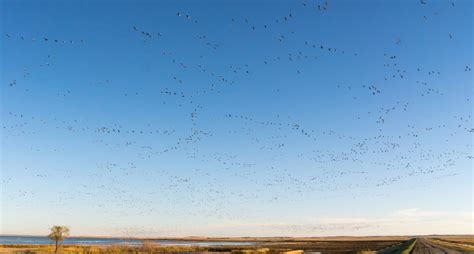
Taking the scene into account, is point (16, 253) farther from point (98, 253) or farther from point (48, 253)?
point (98, 253)

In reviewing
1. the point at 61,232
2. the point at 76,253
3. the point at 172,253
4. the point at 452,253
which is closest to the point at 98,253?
the point at 76,253

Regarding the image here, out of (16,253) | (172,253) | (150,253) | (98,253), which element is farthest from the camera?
(172,253)

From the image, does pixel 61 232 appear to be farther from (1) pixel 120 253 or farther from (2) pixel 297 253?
(2) pixel 297 253

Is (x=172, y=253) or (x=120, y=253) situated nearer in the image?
(x=120, y=253)

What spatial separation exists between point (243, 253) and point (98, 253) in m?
23.0

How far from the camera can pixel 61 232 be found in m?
67.1

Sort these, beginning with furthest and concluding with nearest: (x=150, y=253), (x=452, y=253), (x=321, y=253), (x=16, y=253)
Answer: (x=321, y=253) < (x=150, y=253) < (x=16, y=253) < (x=452, y=253)

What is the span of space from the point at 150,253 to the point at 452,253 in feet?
142

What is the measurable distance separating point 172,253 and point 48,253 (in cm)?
2256

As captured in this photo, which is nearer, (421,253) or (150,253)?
(421,253)

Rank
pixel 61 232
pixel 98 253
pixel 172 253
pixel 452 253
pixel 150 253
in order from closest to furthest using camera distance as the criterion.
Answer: pixel 452 253 → pixel 98 253 → pixel 61 232 → pixel 150 253 → pixel 172 253

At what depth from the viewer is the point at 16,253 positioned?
5675 centimetres

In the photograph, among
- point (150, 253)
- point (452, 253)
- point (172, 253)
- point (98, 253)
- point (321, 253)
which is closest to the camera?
point (452, 253)

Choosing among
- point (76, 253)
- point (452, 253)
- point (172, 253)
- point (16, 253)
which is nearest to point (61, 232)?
point (76, 253)
